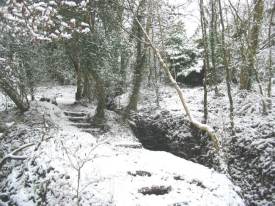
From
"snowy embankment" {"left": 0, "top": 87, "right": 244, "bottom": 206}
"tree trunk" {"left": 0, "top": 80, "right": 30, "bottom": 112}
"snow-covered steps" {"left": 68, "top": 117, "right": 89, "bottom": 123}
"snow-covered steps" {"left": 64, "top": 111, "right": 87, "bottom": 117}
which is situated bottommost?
"snowy embankment" {"left": 0, "top": 87, "right": 244, "bottom": 206}

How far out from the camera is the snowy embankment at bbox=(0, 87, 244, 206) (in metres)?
5.91

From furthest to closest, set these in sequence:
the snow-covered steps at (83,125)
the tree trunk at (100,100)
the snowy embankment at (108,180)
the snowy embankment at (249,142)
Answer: the tree trunk at (100,100)
the snow-covered steps at (83,125)
the snowy embankment at (249,142)
the snowy embankment at (108,180)

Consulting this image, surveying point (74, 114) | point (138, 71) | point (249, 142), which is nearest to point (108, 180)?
point (249, 142)

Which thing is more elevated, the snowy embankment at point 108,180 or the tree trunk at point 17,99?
the tree trunk at point 17,99

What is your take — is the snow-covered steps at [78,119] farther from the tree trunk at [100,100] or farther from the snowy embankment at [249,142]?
the snowy embankment at [249,142]

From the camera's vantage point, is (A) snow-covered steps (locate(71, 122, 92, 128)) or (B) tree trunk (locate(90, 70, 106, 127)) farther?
(B) tree trunk (locate(90, 70, 106, 127))

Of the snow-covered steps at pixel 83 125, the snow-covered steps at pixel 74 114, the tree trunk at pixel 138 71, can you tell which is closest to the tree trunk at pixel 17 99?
the snow-covered steps at pixel 74 114

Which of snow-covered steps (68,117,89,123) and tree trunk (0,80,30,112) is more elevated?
tree trunk (0,80,30,112)

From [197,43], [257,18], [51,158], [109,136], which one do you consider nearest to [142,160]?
[51,158]

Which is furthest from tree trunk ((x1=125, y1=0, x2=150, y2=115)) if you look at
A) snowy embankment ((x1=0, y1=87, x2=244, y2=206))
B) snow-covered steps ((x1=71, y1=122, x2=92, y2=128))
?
snowy embankment ((x1=0, y1=87, x2=244, y2=206))

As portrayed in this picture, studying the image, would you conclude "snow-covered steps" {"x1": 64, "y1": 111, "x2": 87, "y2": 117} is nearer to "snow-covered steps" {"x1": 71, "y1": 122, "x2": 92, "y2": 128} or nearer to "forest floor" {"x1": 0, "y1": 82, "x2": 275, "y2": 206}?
"snow-covered steps" {"x1": 71, "y1": 122, "x2": 92, "y2": 128}

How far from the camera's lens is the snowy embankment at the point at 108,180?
591cm

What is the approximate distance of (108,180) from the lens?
6363mm

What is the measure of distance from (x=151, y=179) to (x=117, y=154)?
1635 mm
